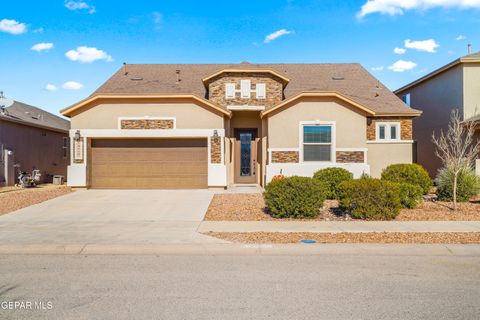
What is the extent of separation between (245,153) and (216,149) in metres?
2.85

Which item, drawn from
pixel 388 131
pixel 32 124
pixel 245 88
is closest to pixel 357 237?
pixel 245 88

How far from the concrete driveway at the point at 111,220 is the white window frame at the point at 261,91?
5711 mm

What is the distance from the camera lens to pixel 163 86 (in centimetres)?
2053

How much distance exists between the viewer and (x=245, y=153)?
1922 centimetres

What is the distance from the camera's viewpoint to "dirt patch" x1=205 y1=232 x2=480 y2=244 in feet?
25.5

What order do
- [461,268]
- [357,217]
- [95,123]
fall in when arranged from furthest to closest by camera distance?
[95,123] → [357,217] → [461,268]

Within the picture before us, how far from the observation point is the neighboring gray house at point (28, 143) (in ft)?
63.5

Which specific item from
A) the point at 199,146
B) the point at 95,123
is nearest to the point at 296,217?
the point at 199,146

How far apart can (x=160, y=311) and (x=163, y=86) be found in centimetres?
1740

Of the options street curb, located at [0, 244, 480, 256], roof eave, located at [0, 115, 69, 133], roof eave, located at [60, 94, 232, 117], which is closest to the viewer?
street curb, located at [0, 244, 480, 256]

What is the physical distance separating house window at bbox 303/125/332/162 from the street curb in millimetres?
9608

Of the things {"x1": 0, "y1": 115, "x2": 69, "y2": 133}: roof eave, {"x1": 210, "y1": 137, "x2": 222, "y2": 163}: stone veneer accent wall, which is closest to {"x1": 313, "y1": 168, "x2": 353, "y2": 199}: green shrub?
{"x1": 210, "y1": 137, "x2": 222, "y2": 163}: stone veneer accent wall

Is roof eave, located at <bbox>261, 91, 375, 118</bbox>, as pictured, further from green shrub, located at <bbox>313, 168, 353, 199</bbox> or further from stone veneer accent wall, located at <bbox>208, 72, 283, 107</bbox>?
green shrub, located at <bbox>313, 168, 353, 199</bbox>

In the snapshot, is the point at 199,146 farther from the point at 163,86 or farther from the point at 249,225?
the point at 249,225
